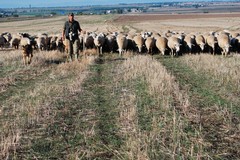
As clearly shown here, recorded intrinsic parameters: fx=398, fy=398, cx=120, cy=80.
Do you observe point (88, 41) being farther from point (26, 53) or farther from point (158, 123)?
point (158, 123)

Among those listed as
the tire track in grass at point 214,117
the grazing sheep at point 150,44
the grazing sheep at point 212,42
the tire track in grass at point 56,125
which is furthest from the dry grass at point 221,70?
the tire track in grass at point 56,125

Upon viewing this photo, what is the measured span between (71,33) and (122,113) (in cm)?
962

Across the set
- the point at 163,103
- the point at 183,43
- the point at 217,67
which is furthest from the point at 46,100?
the point at 183,43

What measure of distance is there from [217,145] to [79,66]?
33.2ft

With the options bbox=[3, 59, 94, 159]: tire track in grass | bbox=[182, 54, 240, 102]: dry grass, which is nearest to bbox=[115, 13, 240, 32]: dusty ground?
bbox=[182, 54, 240, 102]: dry grass

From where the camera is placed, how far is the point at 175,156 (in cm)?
699

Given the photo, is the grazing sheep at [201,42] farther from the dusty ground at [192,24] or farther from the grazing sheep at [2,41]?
the dusty ground at [192,24]

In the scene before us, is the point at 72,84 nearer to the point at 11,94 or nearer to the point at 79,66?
the point at 11,94

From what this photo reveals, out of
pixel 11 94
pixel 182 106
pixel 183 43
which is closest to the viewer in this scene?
pixel 182 106

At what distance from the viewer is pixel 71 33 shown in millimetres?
18391

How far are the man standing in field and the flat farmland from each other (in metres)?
2.46

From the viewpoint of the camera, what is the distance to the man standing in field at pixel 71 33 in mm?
18203

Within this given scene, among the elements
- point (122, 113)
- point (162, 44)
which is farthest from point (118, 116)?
point (162, 44)

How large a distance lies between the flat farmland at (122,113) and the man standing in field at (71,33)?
2460 millimetres
